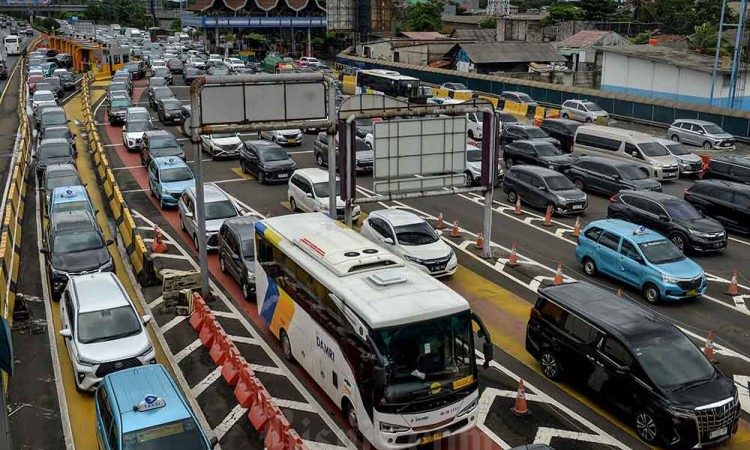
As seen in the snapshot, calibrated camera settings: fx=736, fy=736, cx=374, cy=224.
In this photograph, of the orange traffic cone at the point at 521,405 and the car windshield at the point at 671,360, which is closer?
the car windshield at the point at 671,360

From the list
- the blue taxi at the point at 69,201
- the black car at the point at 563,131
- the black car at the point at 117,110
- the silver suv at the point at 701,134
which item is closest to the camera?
the blue taxi at the point at 69,201

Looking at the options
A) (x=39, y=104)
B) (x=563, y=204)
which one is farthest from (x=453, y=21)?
(x=563, y=204)

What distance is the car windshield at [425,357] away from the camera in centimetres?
1182

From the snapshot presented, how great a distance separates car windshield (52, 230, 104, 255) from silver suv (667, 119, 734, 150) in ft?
103

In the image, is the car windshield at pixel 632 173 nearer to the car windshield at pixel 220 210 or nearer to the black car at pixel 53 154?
the car windshield at pixel 220 210

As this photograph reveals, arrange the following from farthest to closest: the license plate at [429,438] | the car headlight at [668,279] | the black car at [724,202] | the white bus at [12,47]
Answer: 1. the white bus at [12,47]
2. the black car at [724,202]
3. the car headlight at [668,279]
4. the license plate at [429,438]

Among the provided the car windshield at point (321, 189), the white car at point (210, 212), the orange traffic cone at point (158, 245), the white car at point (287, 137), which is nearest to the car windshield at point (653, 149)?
the car windshield at point (321, 189)

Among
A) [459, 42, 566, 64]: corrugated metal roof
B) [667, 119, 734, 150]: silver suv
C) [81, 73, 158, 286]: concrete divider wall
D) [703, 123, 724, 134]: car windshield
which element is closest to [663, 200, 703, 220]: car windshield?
[667, 119, 734, 150]: silver suv

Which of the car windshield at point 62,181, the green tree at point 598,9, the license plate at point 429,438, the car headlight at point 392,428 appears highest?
the green tree at point 598,9

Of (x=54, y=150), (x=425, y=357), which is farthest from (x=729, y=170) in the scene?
(x=54, y=150)

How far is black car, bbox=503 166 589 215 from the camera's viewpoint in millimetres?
27672

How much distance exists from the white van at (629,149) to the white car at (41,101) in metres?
33.1

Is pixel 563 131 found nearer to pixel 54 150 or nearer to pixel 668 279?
pixel 668 279

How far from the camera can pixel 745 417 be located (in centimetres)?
1431
